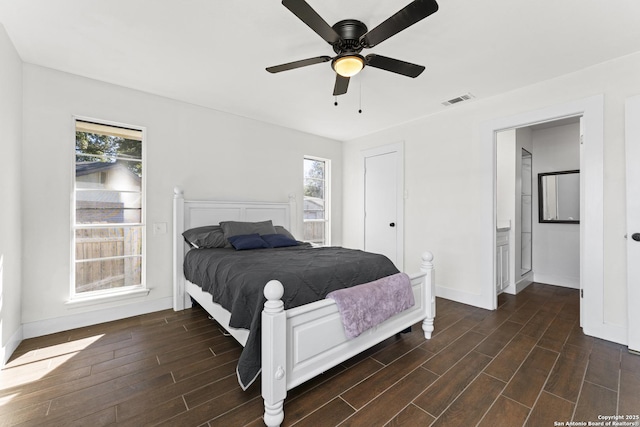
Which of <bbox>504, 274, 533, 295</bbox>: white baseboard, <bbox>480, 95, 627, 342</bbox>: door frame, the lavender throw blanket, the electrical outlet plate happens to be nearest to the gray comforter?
the lavender throw blanket

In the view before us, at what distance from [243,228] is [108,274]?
4.92 feet

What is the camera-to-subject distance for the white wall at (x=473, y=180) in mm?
2492

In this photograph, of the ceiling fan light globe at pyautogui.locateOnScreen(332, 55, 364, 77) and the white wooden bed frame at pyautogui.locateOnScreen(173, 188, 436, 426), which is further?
the ceiling fan light globe at pyautogui.locateOnScreen(332, 55, 364, 77)

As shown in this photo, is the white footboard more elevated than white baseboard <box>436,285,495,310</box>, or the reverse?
the white footboard

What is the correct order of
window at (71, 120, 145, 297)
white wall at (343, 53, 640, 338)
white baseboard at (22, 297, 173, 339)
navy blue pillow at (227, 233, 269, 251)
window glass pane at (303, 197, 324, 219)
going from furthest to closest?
window glass pane at (303, 197, 324, 219)
navy blue pillow at (227, 233, 269, 251)
window at (71, 120, 145, 297)
white baseboard at (22, 297, 173, 339)
white wall at (343, 53, 640, 338)

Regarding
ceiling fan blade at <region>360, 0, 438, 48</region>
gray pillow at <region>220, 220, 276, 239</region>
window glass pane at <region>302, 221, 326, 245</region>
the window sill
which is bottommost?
the window sill

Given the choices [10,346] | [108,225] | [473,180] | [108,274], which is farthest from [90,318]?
[473,180]

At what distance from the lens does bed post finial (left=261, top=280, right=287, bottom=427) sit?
147 centimetres

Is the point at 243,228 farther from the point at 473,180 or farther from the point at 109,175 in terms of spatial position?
the point at 473,180

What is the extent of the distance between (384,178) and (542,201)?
102 inches

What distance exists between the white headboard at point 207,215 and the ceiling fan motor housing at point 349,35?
2436mm

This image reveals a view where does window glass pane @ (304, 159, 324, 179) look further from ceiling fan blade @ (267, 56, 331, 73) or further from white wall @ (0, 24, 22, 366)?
white wall @ (0, 24, 22, 366)

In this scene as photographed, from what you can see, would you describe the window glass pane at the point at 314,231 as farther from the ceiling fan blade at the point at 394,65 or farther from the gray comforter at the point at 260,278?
the ceiling fan blade at the point at 394,65

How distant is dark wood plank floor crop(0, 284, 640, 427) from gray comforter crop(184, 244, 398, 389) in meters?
0.44
